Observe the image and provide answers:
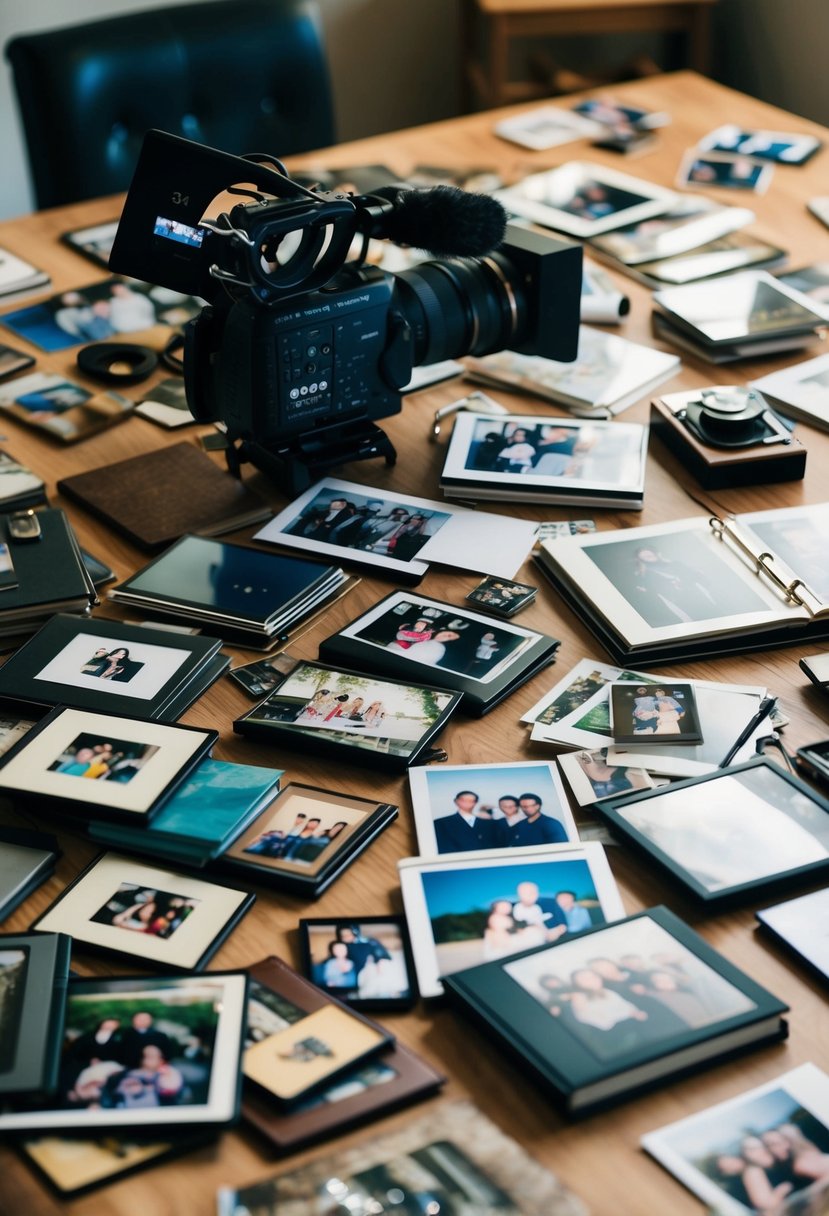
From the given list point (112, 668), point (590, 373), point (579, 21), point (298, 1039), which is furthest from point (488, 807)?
point (579, 21)

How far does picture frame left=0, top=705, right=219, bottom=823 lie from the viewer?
1.09 m

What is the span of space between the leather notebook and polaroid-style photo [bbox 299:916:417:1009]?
0.62 metres

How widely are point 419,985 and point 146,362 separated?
3.73 feet

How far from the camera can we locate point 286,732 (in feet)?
4.00

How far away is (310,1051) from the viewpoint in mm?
924

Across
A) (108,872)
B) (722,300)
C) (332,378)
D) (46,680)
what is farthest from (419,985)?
(722,300)

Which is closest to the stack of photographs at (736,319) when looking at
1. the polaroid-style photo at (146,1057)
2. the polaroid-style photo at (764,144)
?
the polaroid-style photo at (764,144)

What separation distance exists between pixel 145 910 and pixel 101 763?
0.48 feet

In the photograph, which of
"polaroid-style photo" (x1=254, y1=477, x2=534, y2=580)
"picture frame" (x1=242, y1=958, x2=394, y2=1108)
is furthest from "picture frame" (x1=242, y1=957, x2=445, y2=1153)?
"polaroid-style photo" (x1=254, y1=477, x2=534, y2=580)

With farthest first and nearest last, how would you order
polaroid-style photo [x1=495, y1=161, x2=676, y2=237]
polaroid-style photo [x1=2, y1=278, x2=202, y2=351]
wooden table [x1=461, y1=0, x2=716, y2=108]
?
wooden table [x1=461, y1=0, x2=716, y2=108]
polaroid-style photo [x1=495, y1=161, x2=676, y2=237]
polaroid-style photo [x1=2, y1=278, x2=202, y2=351]

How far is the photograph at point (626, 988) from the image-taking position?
3.02ft

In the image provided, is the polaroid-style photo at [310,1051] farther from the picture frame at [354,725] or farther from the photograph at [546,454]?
the photograph at [546,454]

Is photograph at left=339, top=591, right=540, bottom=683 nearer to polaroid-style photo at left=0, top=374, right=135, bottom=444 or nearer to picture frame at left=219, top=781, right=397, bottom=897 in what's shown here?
picture frame at left=219, top=781, right=397, bottom=897

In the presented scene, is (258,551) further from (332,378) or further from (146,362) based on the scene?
(146,362)
